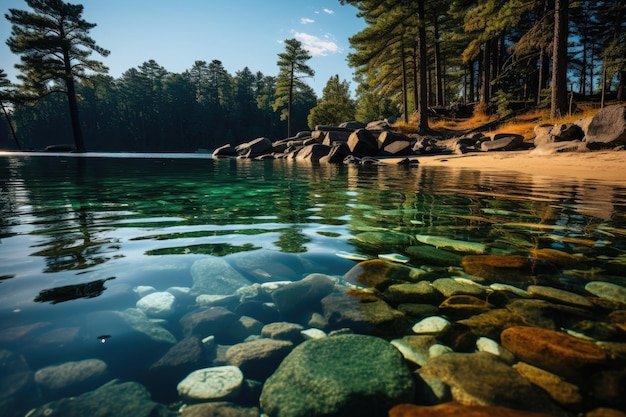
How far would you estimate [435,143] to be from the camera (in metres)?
16.3

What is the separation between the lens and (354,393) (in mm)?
871

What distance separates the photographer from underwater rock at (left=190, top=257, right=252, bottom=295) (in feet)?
Result: 4.97

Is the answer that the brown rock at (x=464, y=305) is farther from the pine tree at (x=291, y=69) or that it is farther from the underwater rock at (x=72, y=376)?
the pine tree at (x=291, y=69)

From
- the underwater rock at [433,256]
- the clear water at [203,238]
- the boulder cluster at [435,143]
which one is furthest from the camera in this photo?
the boulder cluster at [435,143]

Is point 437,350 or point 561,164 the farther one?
point 561,164

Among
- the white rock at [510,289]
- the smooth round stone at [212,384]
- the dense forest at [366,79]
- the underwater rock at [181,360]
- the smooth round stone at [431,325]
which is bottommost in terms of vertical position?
the smooth round stone at [431,325]

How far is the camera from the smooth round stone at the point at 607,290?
54.8 inches

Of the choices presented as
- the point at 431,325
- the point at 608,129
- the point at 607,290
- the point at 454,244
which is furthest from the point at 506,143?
the point at 431,325

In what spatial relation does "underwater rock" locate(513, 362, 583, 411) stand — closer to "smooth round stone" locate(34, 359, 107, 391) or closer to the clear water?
the clear water

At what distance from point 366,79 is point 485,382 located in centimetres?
3826

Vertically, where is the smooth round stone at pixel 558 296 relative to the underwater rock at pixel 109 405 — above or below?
below

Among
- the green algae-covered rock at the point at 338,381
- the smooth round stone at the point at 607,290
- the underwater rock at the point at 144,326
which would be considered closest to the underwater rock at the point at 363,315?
the green algae-covered rock at the point at 338,381

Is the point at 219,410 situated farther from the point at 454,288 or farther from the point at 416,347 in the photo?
the point at 454,288

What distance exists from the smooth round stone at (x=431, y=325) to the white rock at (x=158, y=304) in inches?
38.5
